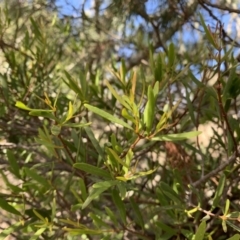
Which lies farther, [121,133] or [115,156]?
[121,133]

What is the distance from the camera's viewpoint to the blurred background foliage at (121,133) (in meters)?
0.66

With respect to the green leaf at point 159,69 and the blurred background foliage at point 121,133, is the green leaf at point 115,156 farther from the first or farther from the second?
the green leaf at point 159,69

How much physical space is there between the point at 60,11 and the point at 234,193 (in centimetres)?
69

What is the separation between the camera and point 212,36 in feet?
2.12

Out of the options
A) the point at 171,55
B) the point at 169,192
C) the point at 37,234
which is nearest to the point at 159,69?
the point at 171,55

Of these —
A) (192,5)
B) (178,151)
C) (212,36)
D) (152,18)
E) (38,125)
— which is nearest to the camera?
(212,36)

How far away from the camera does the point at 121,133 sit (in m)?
1.12

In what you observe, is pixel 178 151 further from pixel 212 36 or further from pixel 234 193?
pixel 212 36

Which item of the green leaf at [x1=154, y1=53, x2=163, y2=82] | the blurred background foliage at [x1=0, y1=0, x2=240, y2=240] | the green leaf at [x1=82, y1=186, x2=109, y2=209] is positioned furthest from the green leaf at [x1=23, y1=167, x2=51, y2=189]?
the green leaf at [x1=154, y1=53, x2=163, y2=82]

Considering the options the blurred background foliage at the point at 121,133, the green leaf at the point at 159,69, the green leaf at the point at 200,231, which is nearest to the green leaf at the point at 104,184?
the blurred background foliage at the point at 121,133

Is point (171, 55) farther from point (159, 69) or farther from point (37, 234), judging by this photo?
point (37, 234)

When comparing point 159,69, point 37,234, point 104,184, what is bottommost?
point 37,234

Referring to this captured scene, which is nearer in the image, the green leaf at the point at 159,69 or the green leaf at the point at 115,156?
the green leaf at the point at 115,156

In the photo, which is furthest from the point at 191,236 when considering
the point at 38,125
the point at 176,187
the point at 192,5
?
the point at 192,5
